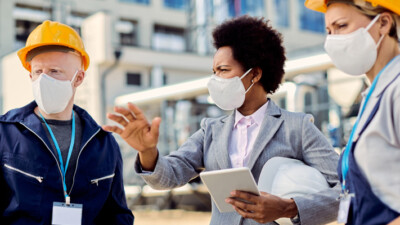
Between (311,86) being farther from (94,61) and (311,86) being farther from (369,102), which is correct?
(94,61)

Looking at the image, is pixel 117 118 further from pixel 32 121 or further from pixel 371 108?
pixel 371 108

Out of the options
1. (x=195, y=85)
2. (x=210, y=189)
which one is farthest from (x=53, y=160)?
(x=195, y=85)

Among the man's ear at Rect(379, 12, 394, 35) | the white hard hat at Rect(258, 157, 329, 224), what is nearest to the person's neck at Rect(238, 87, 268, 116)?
the white hard hat at Rect(258, 157, 329, 224)

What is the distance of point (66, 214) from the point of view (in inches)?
93.2

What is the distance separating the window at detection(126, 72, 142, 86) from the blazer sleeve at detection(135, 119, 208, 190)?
56.4 ft

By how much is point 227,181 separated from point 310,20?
31.9 metres

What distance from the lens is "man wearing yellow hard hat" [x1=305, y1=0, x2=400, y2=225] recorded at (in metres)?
1.71

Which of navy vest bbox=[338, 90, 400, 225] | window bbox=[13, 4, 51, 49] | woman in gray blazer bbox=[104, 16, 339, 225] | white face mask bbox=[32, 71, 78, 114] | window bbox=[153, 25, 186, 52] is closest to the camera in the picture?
navy vest bbox=[338, 90, 400, 225]

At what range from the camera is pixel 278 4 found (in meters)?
31.0

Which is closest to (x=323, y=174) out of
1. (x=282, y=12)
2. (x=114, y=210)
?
(x=114, y=210)

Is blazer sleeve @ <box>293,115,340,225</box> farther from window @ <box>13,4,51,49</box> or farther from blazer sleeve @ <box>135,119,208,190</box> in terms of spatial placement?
window @ <box>13,4,51,49</box>

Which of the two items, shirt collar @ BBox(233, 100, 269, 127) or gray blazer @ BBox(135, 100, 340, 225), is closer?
gray blazer @ BBox(135, 100, 340, 225)

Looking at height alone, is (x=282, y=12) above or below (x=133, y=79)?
above

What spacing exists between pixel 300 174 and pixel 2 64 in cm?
1734
